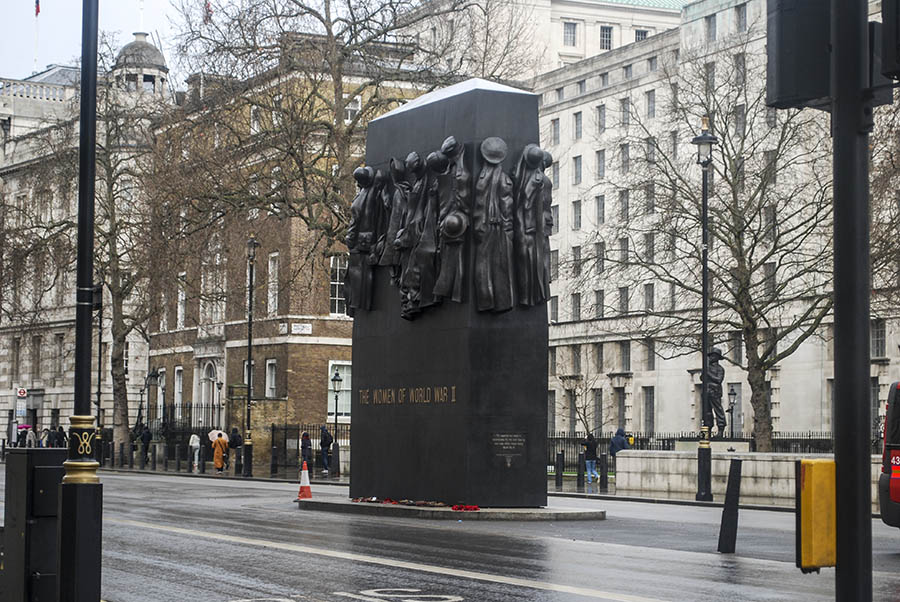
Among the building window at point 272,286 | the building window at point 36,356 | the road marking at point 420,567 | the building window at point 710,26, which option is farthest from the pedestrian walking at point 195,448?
the building window at point 710,26

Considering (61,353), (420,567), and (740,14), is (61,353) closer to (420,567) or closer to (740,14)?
(740,14)

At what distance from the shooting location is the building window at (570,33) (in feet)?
367

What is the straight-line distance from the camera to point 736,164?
49.5m

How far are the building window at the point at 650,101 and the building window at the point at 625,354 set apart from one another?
45.3ft

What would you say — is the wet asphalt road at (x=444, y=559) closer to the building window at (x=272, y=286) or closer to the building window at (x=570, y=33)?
the building window at (x=272, y=286)

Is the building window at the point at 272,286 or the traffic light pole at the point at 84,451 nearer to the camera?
the traffic light pole at the point at 84,451

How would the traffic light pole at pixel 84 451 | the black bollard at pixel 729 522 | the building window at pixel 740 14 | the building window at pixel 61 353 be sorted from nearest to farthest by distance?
the traffic light pole at pixel 84 451
the black bollard at pixel 729 522
the building window at pixel 740 14
the building window at pixel 61 353

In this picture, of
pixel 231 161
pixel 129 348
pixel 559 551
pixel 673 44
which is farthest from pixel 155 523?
pixel 129 348

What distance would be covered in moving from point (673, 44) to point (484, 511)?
64660mm

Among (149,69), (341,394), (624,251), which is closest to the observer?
(624,251)

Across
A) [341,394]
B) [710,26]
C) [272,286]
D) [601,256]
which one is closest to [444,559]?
[601,256]

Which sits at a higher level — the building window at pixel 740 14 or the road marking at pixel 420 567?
the building window at pixel 740 14

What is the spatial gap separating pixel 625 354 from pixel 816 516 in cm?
8288

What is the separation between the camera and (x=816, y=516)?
4.76 metres
